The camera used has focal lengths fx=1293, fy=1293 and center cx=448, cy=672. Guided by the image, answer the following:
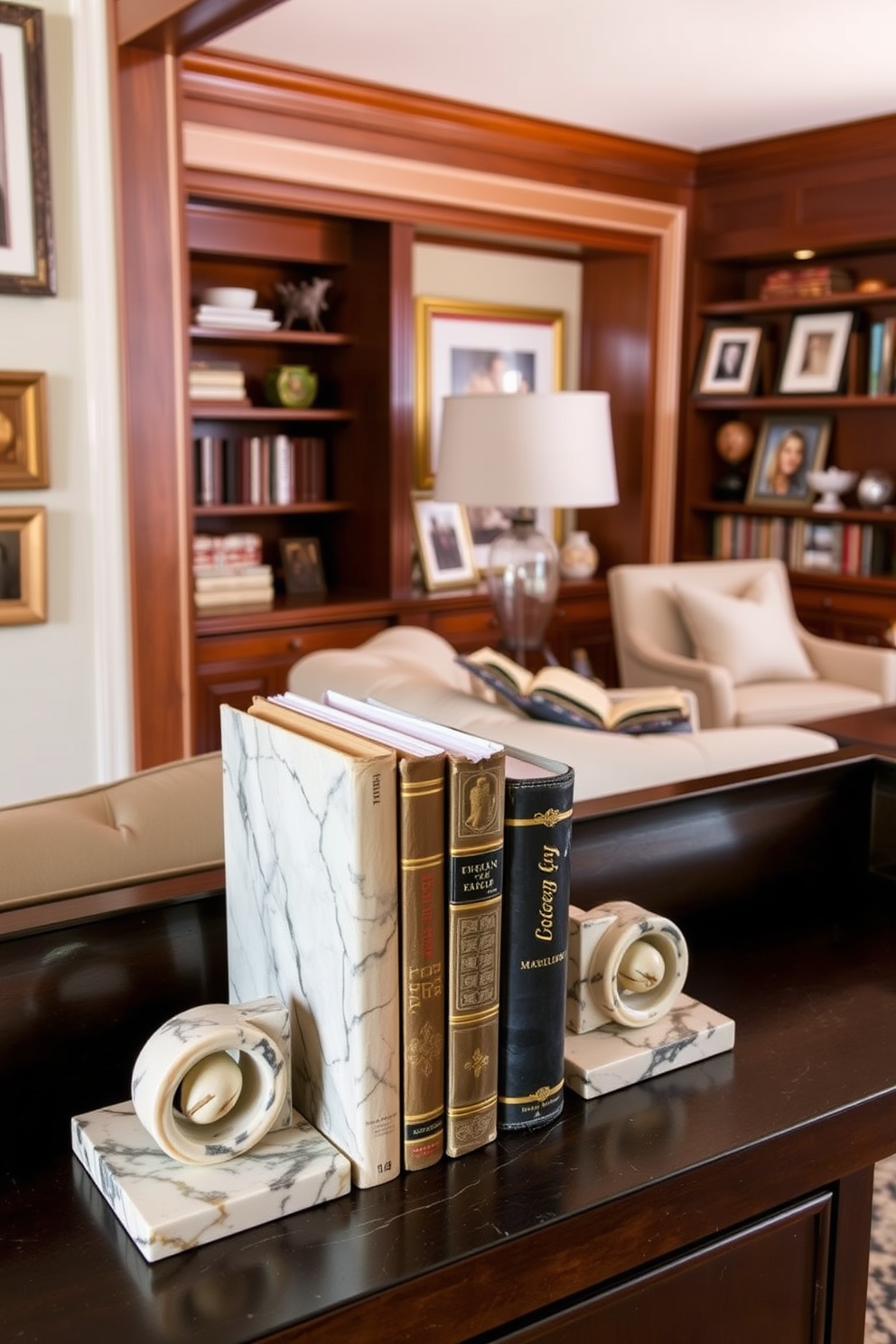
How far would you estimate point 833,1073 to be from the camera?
45.5 inches

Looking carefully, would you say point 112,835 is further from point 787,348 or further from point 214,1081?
point 787,348

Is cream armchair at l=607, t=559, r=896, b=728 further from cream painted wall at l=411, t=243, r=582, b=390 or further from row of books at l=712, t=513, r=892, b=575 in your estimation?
cream painted wall at l=411, t=243, r=582, b=390

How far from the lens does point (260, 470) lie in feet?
16.1

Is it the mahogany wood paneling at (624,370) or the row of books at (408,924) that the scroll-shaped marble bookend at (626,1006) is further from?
the mahogany wood paneling at (624,370)

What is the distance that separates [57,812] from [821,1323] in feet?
2.77

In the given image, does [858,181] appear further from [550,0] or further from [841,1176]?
[841,1176]

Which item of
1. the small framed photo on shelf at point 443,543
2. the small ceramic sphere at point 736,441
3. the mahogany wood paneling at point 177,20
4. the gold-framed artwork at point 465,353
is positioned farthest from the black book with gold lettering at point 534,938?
the small ceramic sphere at point 736,441

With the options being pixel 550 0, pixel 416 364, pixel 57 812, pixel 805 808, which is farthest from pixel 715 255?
pixel 57 812

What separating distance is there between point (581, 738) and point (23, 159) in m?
2.05

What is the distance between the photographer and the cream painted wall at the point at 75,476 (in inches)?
124

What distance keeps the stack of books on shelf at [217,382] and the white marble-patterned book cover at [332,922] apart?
3725 millimetres

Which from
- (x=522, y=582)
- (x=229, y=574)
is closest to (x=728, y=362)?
(x=522, y=582)

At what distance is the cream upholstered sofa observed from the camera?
6.71ft

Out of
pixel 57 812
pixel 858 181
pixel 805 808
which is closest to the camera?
pixel 57 812
